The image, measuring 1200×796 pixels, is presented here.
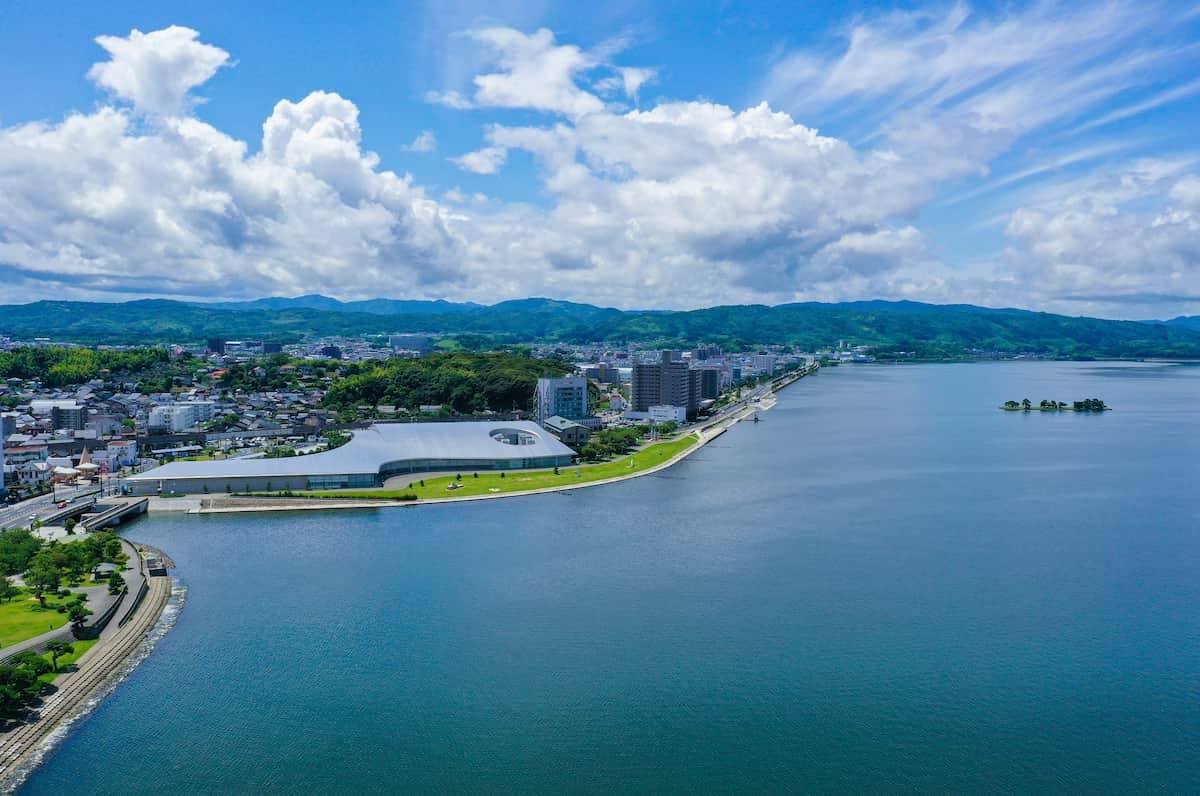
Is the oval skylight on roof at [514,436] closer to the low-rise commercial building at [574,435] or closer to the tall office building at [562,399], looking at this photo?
the low-rise commercial building at [574,435]

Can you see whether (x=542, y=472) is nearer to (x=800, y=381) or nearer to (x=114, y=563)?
A: (x=114, y=563)

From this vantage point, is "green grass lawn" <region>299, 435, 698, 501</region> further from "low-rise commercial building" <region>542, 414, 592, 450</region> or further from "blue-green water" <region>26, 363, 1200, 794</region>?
"low-rise commercial building" <region>542, 414, 592, 450</region>

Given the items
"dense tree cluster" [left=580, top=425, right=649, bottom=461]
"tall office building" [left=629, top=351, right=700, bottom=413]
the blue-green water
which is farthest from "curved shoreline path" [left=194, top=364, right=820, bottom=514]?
"tall office building" [left=629, top=351, right=700, bottom=413]

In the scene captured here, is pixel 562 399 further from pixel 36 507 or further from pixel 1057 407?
pixel 1057 407

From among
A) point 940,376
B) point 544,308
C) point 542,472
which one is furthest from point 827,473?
point 544,308

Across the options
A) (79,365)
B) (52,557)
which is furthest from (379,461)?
(79,365)
